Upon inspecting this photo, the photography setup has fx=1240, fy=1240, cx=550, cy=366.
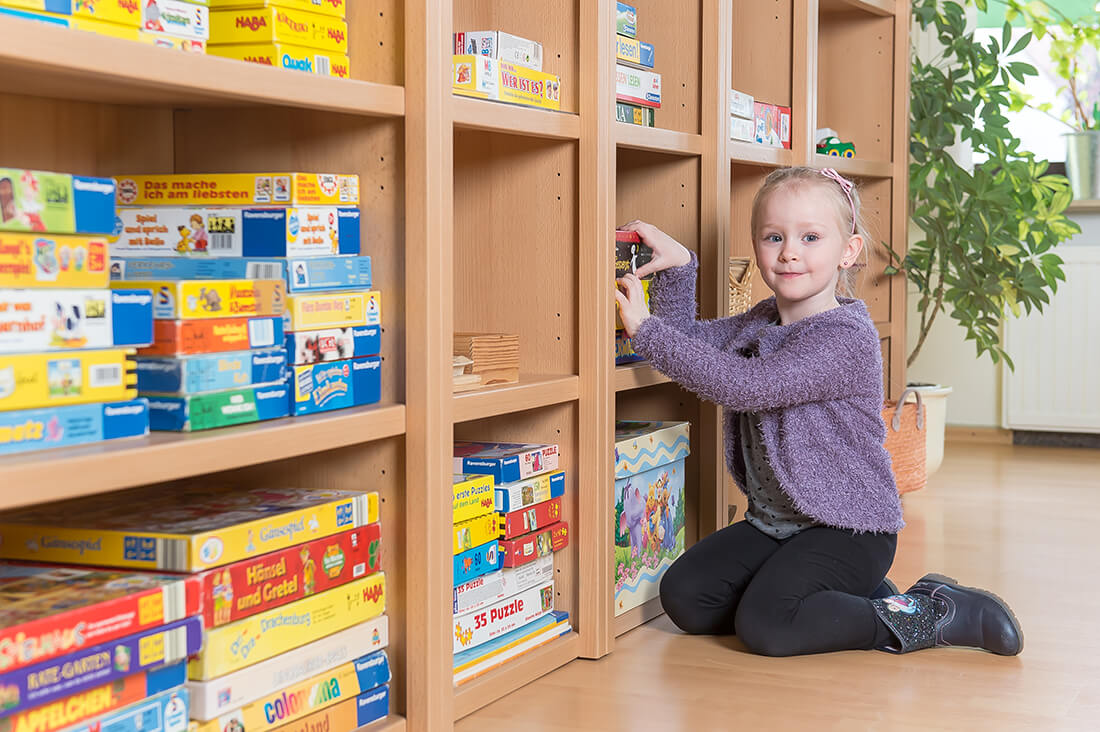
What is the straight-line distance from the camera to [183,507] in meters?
1.22

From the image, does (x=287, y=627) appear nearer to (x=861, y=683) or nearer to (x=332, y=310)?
(x=332, y=310)

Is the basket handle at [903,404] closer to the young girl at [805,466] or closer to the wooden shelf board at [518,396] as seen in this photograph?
the young girl at [805,466]

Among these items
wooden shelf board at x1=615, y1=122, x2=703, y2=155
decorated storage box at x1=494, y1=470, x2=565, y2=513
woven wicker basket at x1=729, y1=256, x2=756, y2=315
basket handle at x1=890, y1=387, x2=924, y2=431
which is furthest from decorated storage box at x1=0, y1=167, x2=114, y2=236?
basket handle at x1=890, y1=387, x2=924, y2=431

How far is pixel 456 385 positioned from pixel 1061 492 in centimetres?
202

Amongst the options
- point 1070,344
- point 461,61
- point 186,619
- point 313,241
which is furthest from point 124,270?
point 1070,344

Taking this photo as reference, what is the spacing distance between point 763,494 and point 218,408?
3.23 ft

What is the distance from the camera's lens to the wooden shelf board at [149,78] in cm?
A: 90

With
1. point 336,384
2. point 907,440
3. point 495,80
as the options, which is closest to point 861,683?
point 336,384

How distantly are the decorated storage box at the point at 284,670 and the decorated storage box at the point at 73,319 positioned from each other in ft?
1.01

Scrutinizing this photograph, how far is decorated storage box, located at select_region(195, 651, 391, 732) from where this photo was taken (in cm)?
111

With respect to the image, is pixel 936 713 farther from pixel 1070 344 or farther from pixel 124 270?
pixel 1070 344

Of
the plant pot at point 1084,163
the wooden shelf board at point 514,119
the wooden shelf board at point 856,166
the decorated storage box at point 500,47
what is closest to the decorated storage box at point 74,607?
the wooden shelf board at point 514,119

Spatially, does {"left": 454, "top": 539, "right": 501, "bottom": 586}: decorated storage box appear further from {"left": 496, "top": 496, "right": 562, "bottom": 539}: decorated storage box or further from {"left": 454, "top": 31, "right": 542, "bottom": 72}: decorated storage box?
{"left": 454, "top": 31, "right": 542, "bottom": 72}: decorated storage box

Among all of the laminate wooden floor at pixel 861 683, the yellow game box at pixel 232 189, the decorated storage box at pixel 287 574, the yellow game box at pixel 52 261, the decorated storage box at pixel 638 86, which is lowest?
the laminate wooden floor at pixel 861 683
